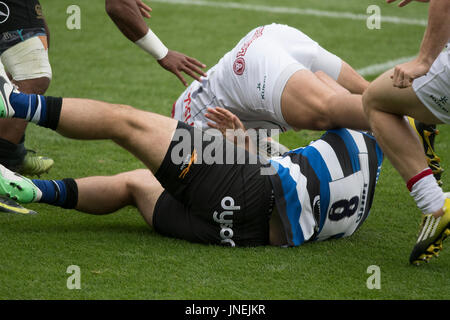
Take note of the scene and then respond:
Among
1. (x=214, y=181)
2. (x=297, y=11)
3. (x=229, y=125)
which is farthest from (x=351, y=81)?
(x=297, y=11)

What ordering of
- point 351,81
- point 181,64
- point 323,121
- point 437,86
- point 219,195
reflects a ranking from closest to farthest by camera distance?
1. point 437,86
2. point 219,195
3. point 323,121
4. point 181,64
5. point 351,81

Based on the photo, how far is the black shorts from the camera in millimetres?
3365

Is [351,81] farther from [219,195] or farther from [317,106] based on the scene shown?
[219,195]

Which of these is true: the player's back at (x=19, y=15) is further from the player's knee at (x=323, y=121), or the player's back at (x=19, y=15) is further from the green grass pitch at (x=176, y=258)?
the player's knee at (x=323, y=121)

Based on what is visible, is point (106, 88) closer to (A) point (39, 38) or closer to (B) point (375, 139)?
(A) point (39, 38)

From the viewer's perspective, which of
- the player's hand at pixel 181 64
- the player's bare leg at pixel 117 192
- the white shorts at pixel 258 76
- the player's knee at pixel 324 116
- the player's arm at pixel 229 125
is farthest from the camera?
the player's hand at pixel 181 64

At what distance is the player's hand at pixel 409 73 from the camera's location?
118 inches

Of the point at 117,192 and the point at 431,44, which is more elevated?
the point at 431,44

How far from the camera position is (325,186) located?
3428 mm

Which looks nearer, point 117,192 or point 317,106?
point 117,192

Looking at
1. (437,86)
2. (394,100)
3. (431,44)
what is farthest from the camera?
(394,100)

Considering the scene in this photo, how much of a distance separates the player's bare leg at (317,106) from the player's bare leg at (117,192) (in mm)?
846

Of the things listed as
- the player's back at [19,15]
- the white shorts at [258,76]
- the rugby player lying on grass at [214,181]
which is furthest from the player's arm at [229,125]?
the player's back at [19,15]

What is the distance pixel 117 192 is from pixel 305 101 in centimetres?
108
